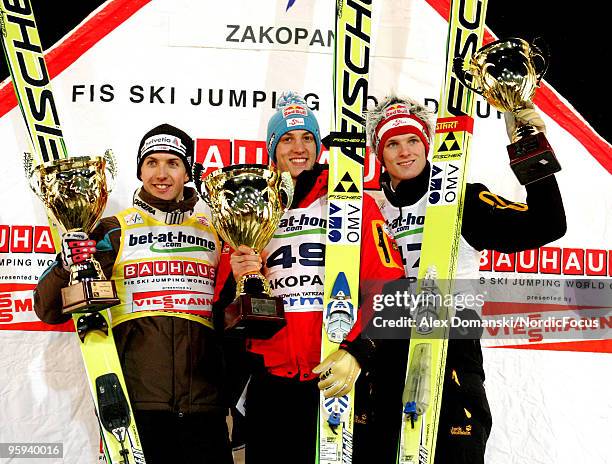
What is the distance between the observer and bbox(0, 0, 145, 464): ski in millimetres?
2588

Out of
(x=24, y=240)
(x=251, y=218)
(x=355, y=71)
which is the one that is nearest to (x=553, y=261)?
(x=355, y=71)

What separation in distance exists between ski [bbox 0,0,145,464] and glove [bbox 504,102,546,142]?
1.39m

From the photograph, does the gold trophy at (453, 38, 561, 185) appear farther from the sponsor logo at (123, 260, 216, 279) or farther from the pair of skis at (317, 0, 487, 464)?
the sponsor logo at (123, 260, 216, 279)

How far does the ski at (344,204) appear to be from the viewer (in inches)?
101

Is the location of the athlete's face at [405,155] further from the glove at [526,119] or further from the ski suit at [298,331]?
the glove at [526,119]

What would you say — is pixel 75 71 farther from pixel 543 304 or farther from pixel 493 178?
pixel 543 304

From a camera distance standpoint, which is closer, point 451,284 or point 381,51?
point 451,284

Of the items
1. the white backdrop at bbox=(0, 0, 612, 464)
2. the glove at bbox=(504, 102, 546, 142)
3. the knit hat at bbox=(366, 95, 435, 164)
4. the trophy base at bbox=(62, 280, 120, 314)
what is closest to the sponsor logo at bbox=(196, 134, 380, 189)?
the white backdrop at bbox=(0, 0, 612, 464)

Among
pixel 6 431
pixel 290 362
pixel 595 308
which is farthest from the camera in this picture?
pixel 595 308

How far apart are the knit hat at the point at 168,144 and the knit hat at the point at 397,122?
639 millimetres

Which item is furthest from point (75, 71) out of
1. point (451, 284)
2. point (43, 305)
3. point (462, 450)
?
point (462, 450)

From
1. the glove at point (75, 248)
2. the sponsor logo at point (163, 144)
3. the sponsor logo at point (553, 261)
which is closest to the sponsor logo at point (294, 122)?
the sponsor logo at point (163, 144)

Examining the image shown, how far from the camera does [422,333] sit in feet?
8.83

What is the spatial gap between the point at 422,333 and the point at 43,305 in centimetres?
118
